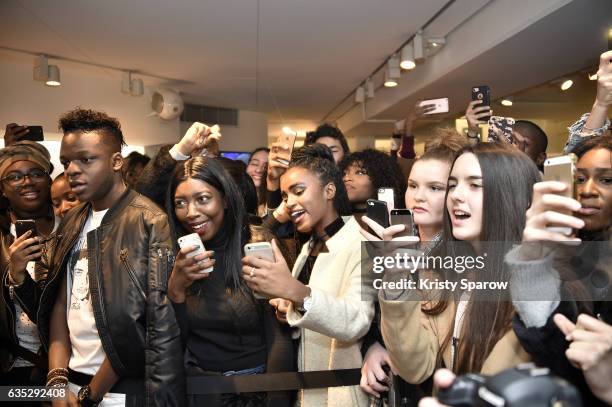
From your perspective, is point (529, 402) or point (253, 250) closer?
point (529, 402)

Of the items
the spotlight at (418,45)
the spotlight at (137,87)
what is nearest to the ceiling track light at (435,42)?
the spotlight at (418,45)

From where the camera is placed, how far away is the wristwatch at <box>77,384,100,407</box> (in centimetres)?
185

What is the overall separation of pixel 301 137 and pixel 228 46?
27.2ft

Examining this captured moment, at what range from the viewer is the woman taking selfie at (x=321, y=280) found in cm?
166

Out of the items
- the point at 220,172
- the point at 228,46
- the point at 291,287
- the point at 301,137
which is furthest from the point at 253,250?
the point at 301,137

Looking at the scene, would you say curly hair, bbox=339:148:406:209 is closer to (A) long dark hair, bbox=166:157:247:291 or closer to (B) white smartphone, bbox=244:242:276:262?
(A) long dark hair, bbox=166:157:247:291

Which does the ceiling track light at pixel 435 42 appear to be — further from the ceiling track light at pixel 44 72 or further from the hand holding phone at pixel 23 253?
the hand holding phone at pixel 23 253

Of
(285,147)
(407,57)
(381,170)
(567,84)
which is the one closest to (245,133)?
(407,57)

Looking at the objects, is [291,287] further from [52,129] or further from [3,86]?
[3,86]

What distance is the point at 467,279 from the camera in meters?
1.43

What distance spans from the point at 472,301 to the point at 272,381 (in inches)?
36.7

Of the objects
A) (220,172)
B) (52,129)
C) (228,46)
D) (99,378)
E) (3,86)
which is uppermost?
(228,46)

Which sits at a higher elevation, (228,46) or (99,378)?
(228,46)

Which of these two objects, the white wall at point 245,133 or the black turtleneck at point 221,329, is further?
the white wall at point 245,133
